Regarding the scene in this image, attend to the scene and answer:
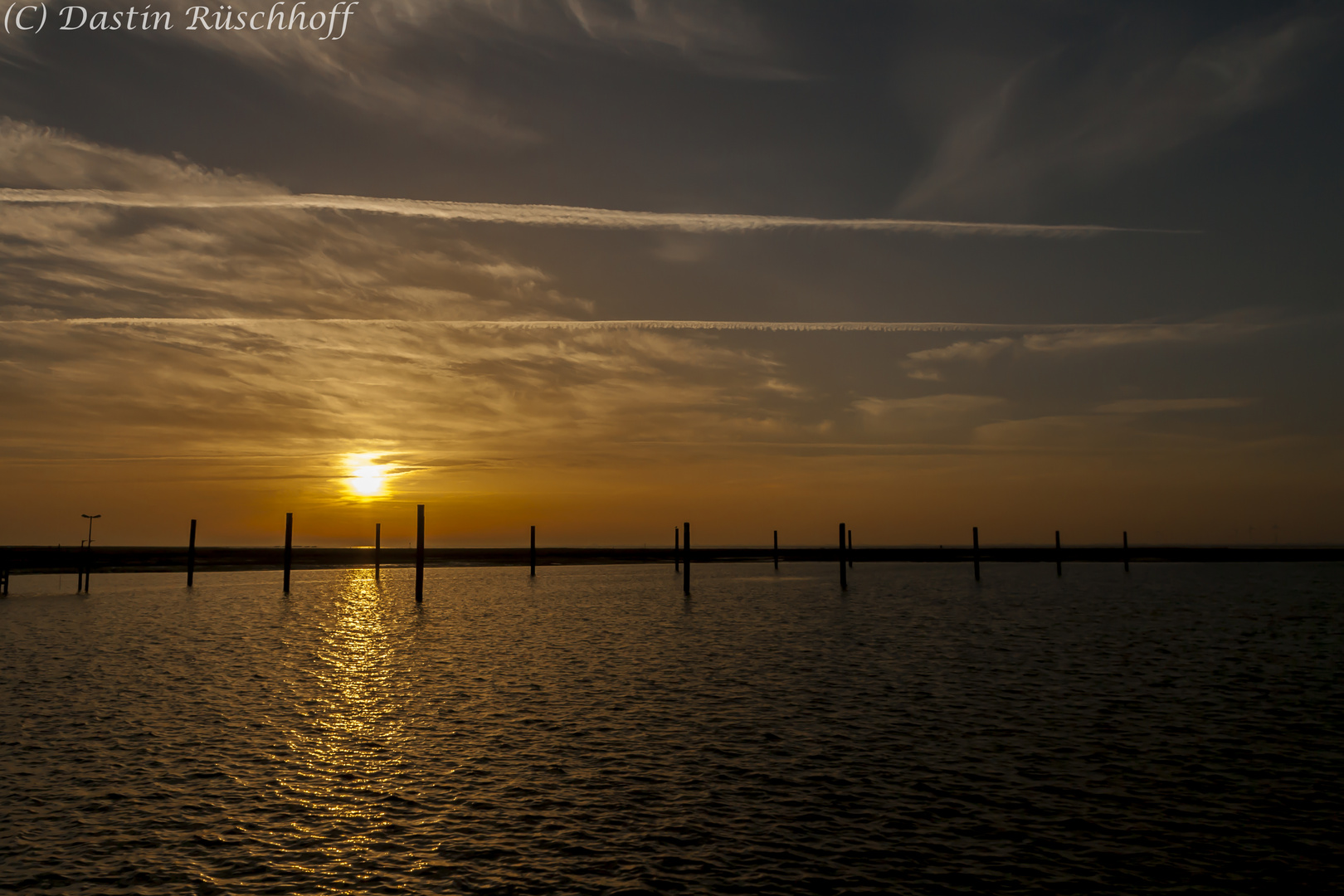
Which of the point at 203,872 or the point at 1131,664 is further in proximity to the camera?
the point at 1131,664

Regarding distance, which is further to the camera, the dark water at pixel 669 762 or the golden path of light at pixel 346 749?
the golden path of light at pixel 346 749

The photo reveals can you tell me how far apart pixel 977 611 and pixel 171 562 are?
9108cm

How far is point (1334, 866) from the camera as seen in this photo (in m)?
9.91

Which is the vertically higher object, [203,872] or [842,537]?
[842,537]

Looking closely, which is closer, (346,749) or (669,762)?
(669,762)

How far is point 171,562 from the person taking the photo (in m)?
95.0

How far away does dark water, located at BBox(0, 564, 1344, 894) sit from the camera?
988 cm

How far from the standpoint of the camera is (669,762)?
570 inches

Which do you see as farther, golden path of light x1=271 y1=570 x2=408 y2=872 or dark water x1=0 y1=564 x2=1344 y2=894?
golden path of light x1=271 y1=570 x2=408 y2=872

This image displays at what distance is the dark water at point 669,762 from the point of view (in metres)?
9.88

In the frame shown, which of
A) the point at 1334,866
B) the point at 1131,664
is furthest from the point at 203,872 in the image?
the point at 1131,664

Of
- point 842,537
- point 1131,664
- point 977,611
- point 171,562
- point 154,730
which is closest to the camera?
point 154,730

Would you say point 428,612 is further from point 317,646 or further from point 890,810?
point 890,810

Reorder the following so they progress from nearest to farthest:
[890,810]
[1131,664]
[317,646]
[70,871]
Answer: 1. [70,871]
2. [890,810]
3. [1131,664]
4. [317,646]
